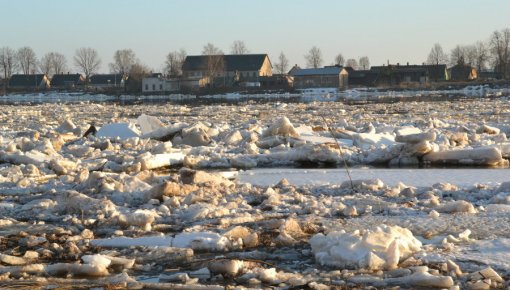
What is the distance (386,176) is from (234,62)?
3696 inches

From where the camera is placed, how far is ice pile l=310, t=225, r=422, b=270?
4914 mm

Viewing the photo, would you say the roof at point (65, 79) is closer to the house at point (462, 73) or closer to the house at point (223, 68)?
the house at point (223, 68)

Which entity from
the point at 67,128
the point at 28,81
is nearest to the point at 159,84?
the point at 28,81

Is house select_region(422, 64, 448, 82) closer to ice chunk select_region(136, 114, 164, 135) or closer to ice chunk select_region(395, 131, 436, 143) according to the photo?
ice chunk select_region(136, 114, 164, 135)

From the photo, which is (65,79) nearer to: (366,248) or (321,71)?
(321,71)

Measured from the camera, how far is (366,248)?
5.05 m

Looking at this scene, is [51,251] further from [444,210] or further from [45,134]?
[45,134]

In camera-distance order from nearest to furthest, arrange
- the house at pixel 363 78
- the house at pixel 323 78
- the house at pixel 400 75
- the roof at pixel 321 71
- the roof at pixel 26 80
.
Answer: the house at pixel 400 75 → the house at pixel 363 78 → the house at pixel 323 78 → the roof at pixel 321 71 → the roof at pixel 26 80

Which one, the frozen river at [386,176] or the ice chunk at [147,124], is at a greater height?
the ice chunk at [147,124]

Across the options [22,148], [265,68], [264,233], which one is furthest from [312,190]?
[265,68]

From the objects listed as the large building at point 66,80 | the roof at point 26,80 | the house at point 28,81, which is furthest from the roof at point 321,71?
the roof at point 26,80

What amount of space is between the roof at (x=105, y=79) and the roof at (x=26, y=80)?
814 centimetres

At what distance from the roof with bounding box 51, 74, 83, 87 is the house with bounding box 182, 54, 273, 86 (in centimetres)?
2436

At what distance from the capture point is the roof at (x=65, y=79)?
376 feet
